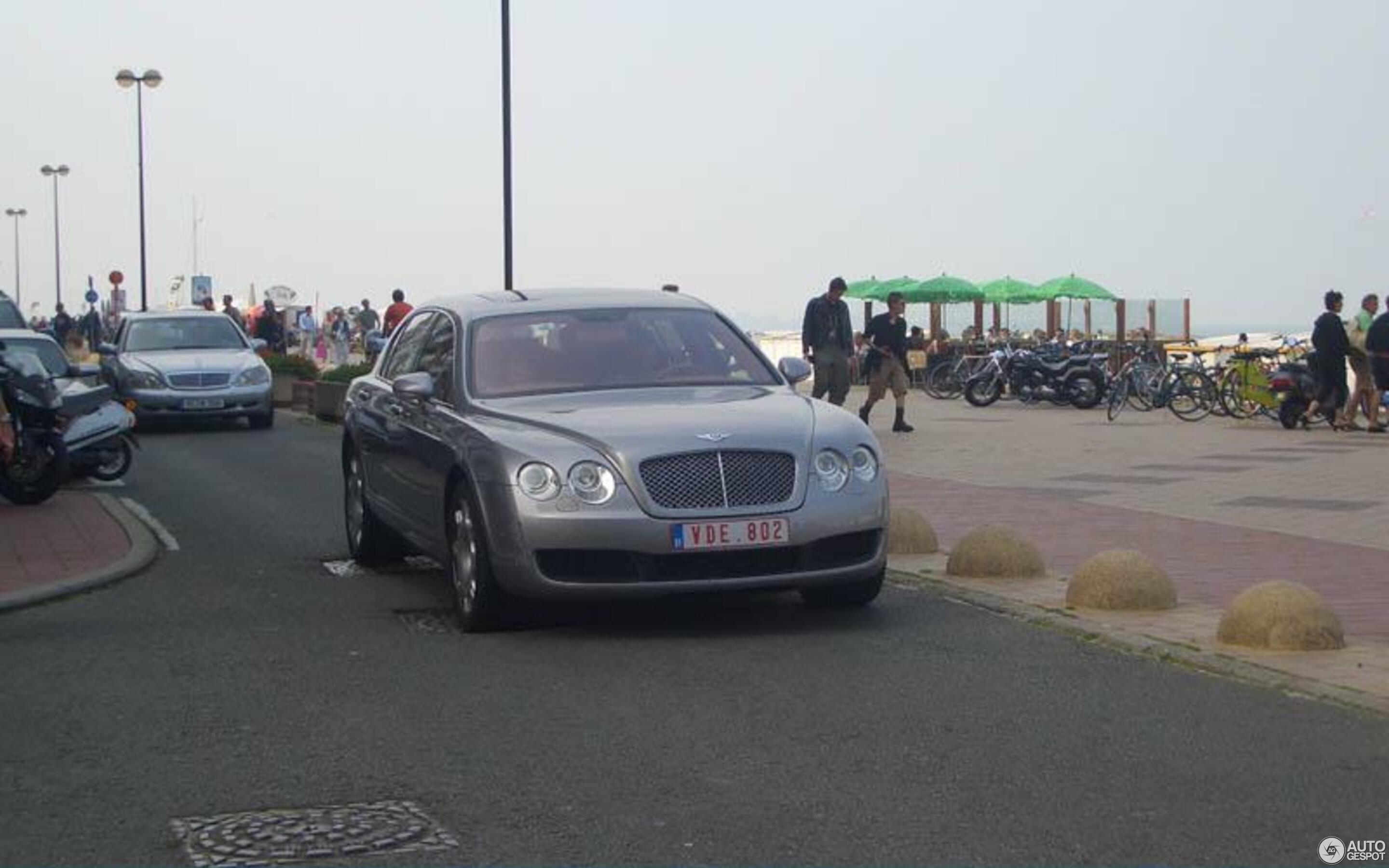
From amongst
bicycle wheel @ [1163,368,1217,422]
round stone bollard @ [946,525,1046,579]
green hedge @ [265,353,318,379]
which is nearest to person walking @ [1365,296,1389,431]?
bicycle wheel @ [1163,368,1217,422]

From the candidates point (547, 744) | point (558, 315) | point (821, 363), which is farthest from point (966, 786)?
point (821, 363)

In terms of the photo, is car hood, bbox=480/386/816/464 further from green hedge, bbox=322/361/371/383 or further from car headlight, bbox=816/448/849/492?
green hedge, bbox=322/361/371/383

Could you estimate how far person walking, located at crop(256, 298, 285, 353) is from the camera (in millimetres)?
38812

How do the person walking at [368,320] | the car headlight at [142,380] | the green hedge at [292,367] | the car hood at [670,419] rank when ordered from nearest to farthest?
the car hood at [670,419] → the car headlight at [142,380] → the green hedge at [292,367] → the person walking at [368,320]

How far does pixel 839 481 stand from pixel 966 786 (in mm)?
3173

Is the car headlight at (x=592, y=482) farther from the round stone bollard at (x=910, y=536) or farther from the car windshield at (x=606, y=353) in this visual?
the round stone bollard at (x=910, y=536)

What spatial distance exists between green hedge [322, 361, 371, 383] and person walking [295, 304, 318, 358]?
26.8 m

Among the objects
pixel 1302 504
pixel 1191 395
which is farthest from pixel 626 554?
pixel 1191 395

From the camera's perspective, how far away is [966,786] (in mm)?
6109

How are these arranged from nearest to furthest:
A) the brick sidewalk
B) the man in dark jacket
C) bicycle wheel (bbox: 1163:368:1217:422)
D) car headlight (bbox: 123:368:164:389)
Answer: the brick sidewalk
the man in dark jacket
car headlight (bbox: 123:368:164:389)
bicycle wheel (bbox: 1163:368:1217:422)

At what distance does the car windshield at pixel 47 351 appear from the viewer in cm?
2039

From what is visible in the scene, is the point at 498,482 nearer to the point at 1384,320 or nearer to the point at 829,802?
the point at 829,802

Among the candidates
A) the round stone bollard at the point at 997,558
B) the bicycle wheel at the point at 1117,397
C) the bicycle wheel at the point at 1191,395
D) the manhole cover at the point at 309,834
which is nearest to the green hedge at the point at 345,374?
the bicycle wheel at the point at 1117,397

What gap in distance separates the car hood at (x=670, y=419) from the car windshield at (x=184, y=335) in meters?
18.0
